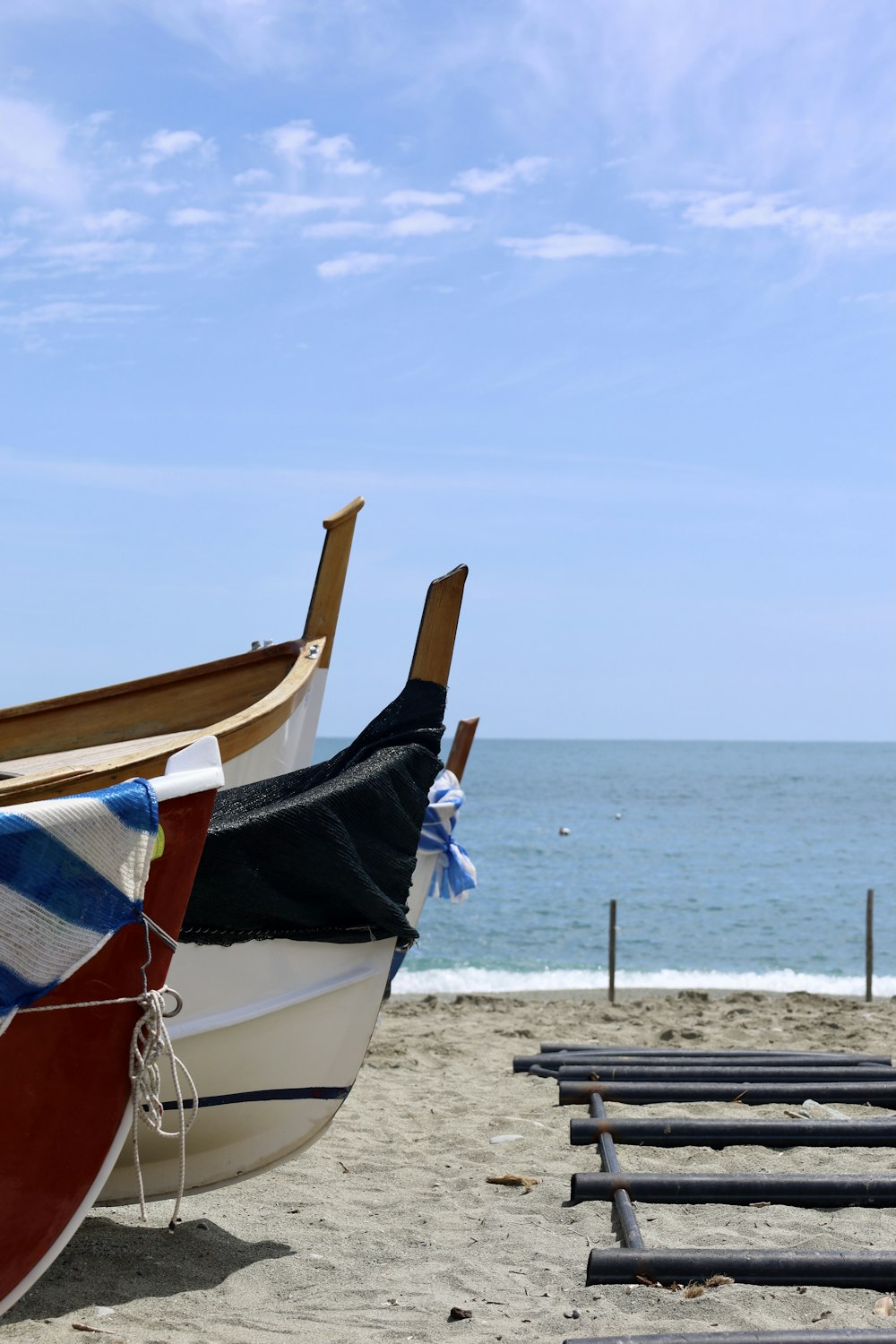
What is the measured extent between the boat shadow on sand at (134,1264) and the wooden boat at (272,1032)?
9.7 inches

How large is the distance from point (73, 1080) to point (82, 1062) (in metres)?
0.05

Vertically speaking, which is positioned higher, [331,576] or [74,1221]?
[331,576]

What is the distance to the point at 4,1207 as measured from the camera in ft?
10.00

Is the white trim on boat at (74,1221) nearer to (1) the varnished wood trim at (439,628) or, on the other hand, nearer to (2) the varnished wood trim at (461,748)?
(1) the varnished wood trim at (439,628)

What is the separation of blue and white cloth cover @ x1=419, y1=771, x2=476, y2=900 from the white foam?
8.65 m

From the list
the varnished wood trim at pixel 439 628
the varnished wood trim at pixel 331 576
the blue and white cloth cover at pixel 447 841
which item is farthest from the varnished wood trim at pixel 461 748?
the varnished wood trim at pixel 439 628

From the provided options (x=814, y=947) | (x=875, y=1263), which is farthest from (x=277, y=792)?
(x=814, y=947)

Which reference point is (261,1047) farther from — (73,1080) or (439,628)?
(439,628)

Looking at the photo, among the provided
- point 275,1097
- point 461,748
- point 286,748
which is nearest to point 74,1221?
point 275,1097

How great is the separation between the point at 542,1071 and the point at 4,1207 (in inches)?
216

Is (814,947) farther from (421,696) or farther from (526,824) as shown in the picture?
(526,824)

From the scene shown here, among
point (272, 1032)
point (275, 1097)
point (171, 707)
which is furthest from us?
point (171, 707)

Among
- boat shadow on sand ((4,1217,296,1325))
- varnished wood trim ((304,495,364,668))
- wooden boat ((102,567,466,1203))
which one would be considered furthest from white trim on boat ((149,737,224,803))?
varnished wood trim ((304,495,364,668))

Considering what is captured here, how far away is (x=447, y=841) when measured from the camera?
8.49 metres
